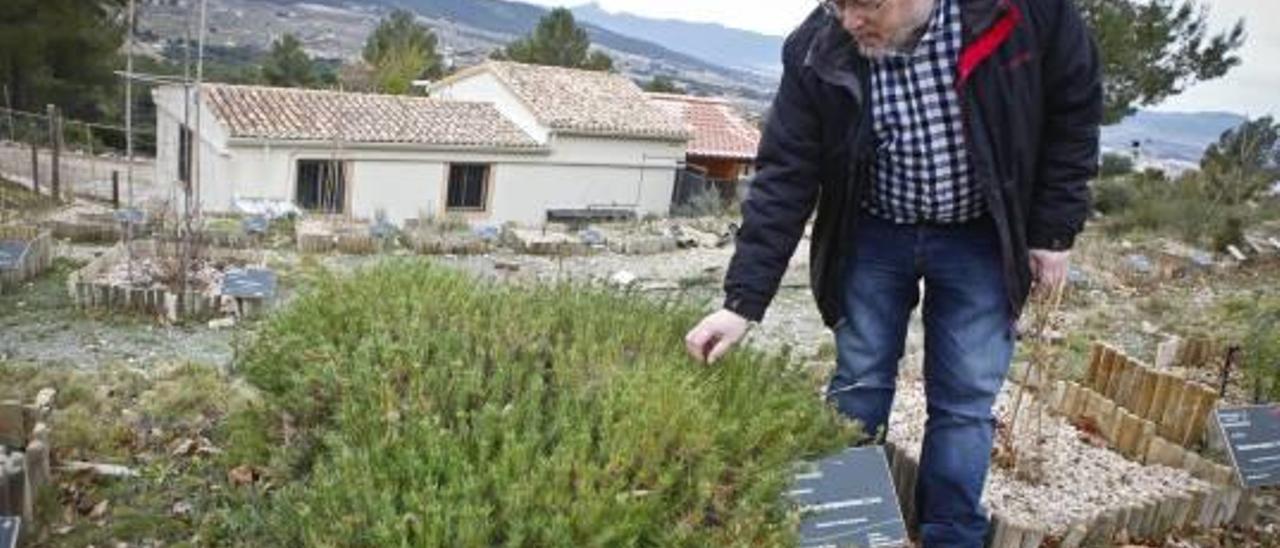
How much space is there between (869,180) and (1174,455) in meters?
2.51

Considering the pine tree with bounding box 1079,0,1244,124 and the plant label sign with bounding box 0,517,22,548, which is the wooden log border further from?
the pine tree with bounding box 1079,0,1244,124

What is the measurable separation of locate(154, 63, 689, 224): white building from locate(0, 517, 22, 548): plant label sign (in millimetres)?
17227

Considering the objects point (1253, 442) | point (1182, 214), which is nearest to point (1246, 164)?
point (1182, 214)

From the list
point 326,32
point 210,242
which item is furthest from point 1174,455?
point 326,32

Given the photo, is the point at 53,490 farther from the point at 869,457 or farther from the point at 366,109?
the point at 366,109

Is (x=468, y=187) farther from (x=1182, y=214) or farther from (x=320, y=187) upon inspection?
(x=1182, y=214)

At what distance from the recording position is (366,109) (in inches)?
896

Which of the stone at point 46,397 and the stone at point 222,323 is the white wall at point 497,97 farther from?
the stone at point 46,397

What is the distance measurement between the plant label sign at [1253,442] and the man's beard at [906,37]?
2.61 m

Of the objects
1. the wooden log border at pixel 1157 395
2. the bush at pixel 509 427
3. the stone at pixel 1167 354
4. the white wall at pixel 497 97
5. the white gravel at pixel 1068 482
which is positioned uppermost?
the bush at pixel 509 427

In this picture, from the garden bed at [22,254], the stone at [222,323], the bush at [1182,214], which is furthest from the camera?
the bush at [1182,214]

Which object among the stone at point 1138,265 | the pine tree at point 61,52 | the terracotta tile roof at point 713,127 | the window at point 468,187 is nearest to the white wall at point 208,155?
the pine tree at point 61,52

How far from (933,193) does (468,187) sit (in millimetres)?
22062

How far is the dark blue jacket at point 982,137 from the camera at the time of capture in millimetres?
2316
